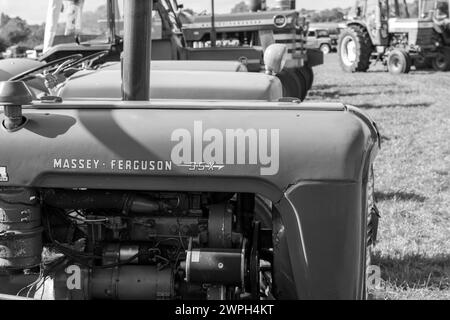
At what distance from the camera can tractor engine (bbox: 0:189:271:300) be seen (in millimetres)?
2254

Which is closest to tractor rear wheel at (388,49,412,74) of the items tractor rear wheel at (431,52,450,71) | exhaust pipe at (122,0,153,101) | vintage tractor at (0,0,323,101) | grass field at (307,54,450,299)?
tractor rear wheel at (431,52,450,71)

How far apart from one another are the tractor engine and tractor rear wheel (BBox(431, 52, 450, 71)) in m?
19.1

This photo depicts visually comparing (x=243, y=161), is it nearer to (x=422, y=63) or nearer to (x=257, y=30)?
(x=257, y=30)

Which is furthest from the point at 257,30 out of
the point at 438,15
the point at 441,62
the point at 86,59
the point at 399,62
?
the point at 438,15

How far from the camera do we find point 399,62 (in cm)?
1969

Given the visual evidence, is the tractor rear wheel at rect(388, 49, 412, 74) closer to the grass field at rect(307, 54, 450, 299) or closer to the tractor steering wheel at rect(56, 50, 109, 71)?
the grass field at rect(307, 54, 450, 299)

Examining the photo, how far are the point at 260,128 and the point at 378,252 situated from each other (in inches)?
94.8

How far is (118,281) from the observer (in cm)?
239

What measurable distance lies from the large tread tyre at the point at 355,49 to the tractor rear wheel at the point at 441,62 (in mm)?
2115

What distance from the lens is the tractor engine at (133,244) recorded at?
2254 millimetres

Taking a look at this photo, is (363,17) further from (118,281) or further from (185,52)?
(118,281)

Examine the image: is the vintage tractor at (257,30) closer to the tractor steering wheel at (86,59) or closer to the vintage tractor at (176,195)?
the tractor steering wheel at (86,59)

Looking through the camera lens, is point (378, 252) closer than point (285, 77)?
Yes
